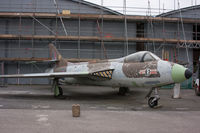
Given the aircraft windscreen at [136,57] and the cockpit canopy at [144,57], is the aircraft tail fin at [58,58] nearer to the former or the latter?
the aircraft windscreen at [136,57]

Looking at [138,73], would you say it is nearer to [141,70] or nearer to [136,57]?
[141,70]

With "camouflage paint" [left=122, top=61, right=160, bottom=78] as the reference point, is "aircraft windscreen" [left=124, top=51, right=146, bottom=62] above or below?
above

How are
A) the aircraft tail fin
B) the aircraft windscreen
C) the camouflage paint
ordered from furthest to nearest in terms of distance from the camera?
the aircraft tail fin → the aircraft windscreen → the camouflage paint

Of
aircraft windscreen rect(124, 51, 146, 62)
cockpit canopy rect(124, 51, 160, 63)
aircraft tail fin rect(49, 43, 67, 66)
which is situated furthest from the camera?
aircraft tail fin rect(49, 43, 67, 66)

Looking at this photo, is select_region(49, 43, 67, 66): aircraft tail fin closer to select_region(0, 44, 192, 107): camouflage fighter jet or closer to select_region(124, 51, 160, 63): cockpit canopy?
select_region(0, 44, 192, 107): camouflage fighter jet

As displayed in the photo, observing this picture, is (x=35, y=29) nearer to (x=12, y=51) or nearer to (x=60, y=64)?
(x=12, y=51)

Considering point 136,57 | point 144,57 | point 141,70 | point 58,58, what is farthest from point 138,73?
point 58,58

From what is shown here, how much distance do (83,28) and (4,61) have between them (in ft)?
27.4

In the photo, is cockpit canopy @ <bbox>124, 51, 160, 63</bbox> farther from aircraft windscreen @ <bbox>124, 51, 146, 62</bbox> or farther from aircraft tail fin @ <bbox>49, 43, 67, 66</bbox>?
aircraft tail fin @ <bbox>49, 43, 67, 66</bbox>

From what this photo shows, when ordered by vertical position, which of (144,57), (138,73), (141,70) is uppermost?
(144,57)

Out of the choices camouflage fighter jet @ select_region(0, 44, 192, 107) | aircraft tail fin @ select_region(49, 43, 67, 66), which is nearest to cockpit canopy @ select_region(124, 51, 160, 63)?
camouflage fighter jet @ select_region(0, 44, 192, 107)

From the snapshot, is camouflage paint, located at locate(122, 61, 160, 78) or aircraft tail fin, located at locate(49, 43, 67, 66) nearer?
camouflage paint, located at locate(122, 61, 160, 78)

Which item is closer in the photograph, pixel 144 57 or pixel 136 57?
pixel 144 57

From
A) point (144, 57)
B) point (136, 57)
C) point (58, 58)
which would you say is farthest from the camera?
point (58, 58)
